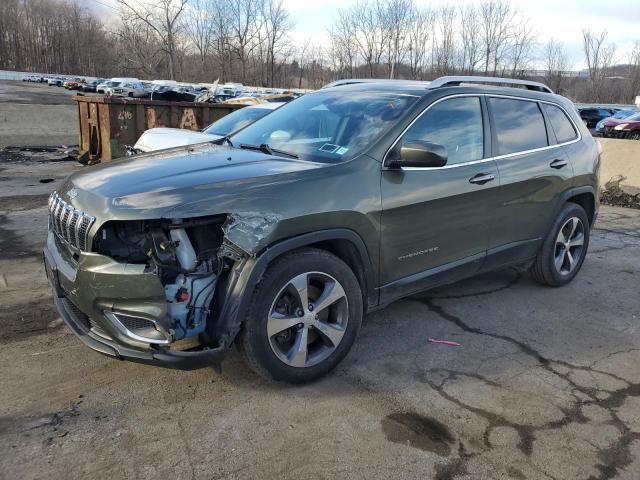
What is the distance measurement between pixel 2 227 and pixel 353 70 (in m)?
57.8

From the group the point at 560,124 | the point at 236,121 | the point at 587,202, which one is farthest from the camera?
the point at 236,121

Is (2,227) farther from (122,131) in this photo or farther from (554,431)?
(554,431)

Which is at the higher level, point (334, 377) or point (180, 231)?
point (180, 231)

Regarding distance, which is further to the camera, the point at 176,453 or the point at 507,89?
the point at 507,89

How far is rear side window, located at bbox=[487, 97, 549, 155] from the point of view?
441cm

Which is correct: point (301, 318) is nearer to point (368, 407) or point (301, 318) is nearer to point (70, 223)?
point (368, 407)

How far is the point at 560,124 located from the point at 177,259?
12.9 feet

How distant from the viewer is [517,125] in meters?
4.60

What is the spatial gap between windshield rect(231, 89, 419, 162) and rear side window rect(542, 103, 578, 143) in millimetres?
1843

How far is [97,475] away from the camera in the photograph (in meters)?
2.54

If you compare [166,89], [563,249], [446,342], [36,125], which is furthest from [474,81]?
[166,89]

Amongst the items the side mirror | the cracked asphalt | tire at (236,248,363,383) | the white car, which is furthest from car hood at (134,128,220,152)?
tire at (236,248,363,383)

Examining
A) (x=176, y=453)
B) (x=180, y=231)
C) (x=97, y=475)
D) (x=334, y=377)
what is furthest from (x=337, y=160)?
(x=97, y=475)

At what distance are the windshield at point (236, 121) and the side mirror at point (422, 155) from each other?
215 inches
